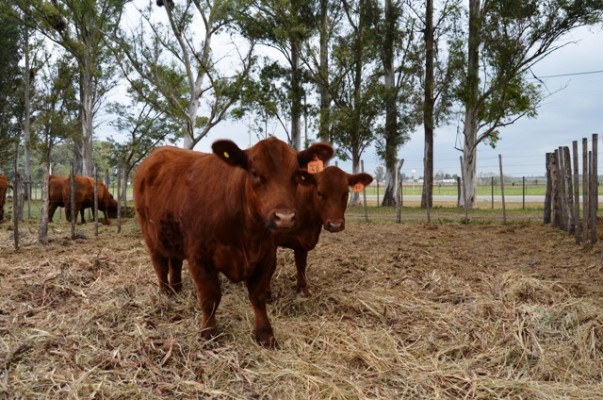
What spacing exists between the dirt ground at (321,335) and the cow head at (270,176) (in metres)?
1.07

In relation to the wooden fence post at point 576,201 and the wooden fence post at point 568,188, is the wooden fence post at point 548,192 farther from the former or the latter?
the wooden fence post at point 576,201

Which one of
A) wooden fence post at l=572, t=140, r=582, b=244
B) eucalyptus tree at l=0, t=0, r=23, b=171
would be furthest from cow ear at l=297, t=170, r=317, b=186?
eucalyptus tree at l=0, t=0, r=23, b=171

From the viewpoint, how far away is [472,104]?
22500 millimetres

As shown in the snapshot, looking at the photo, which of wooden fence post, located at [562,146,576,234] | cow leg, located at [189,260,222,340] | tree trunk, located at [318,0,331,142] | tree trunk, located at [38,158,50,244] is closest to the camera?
cow leg, located at [189,260,222,340]

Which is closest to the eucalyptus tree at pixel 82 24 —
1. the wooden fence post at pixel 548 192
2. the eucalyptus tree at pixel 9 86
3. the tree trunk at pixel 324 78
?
the eucalyptus tree at pixel 9 86

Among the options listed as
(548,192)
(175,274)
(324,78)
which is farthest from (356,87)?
(175,274)

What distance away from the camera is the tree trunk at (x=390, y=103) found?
78.8 ft

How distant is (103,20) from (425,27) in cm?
1648

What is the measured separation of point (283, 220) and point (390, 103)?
71.1ft

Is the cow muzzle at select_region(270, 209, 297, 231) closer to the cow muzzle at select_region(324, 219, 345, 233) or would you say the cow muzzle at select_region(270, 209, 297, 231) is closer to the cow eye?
the cow eye

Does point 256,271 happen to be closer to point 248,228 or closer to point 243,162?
point 248,228

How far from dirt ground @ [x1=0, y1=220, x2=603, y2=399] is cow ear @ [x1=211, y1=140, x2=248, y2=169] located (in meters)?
1.38

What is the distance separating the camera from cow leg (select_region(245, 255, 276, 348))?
3.97 metres

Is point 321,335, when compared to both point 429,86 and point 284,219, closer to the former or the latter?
point 284,219
